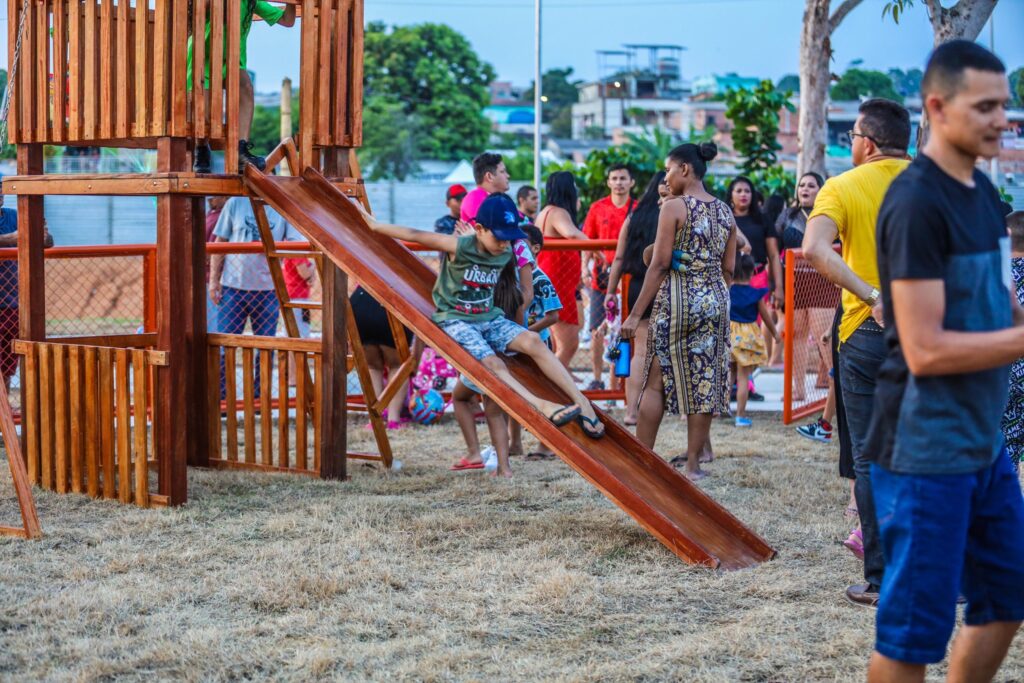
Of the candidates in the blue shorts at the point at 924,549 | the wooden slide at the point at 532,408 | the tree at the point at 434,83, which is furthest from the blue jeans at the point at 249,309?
the tree at the point at 434,83

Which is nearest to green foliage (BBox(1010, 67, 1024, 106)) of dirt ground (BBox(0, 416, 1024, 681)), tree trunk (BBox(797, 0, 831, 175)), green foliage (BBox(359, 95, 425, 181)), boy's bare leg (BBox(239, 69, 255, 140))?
tree trunk (BBox(797, 0, 831, 175))

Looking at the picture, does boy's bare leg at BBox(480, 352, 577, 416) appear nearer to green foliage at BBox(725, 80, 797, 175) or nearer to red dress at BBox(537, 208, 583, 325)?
red dress at BBox(537, 208, 583, 325)

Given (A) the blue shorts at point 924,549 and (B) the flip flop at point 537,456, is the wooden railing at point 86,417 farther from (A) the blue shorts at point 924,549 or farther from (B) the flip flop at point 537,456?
(A) the blue shorts at point 924,549

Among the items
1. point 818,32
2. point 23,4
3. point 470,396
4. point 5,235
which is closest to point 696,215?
point 470,396

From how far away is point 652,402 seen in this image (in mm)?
7555

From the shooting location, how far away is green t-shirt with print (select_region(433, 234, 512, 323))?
6.86 metres

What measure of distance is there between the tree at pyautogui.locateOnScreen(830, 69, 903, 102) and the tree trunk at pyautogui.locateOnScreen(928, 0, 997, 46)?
110895mm

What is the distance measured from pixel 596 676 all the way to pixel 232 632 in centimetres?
137

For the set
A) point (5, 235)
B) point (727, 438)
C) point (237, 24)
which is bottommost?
point (727, 438)

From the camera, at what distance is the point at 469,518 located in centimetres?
662

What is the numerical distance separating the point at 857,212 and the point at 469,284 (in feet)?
7.94

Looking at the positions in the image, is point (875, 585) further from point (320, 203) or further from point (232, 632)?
point (320, 203)

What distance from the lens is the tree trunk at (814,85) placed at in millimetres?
15070

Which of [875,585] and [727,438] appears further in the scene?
[727,438]
